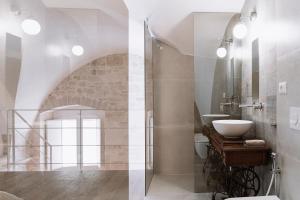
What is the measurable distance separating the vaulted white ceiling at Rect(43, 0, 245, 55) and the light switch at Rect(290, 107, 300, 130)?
1834mm

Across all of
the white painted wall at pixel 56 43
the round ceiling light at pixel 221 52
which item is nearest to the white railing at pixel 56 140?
the white painted wall at pixel 56 43

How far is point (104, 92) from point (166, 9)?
1.58 meters

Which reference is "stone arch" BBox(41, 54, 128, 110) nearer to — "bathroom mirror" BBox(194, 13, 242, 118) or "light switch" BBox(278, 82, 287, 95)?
"bathroom mirror" BBox(194, 13, 242, 118)

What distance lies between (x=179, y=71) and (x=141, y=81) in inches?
31.5

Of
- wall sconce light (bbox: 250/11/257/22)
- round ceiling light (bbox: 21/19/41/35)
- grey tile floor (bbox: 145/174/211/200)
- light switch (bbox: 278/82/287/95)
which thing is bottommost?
grey tile floor (bbox: 145/174/211/200)

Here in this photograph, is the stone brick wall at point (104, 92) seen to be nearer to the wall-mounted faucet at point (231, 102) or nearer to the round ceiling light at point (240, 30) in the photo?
the wall-mounted faucet at point (231, 102)

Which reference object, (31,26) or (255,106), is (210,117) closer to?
(255,106)

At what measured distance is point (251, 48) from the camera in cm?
281

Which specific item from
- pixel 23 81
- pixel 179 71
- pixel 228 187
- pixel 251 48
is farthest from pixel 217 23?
pixel 23 81

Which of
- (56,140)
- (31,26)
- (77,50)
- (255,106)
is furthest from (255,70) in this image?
(56,140)

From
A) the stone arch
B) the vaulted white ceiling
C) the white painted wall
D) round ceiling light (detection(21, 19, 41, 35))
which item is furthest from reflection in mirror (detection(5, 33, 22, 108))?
the vaulted white ceiling

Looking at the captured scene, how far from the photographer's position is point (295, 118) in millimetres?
1696

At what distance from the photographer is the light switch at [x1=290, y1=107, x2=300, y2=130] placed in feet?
5.42

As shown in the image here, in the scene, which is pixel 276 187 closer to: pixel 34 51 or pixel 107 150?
pixel 107 150
